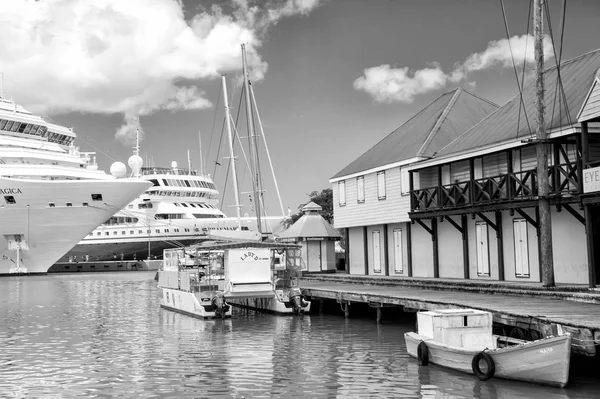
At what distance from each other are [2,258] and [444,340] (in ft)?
173

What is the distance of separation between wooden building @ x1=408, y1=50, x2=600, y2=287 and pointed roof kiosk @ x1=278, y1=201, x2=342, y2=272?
7.61m

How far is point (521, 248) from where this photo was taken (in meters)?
25.1

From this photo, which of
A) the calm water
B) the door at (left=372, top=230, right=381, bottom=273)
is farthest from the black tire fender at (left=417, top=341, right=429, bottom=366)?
the door at (left=372, top=230, right=381, bottom=273)

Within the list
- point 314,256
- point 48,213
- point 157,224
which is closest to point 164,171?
point 157,224

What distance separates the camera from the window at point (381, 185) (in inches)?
1324

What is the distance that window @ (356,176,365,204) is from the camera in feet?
117

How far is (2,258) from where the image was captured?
60406 mm

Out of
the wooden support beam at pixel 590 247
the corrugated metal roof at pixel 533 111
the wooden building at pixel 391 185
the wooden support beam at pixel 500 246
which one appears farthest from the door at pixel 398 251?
the wooden support beam at pixel 590 247

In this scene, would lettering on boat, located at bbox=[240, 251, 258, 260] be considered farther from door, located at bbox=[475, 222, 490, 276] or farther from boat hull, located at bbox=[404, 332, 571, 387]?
boat hull, located at bbox=[404, 332, 571, 387]

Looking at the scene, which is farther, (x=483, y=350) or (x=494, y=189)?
(x=494, y=189)

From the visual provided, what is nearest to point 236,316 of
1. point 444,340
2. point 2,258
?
point 444,340

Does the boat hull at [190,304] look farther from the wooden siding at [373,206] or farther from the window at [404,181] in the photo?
the window at [404,181]

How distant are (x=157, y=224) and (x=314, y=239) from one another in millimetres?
51277

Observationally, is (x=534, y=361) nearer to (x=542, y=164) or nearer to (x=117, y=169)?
(x=542, y=164)
